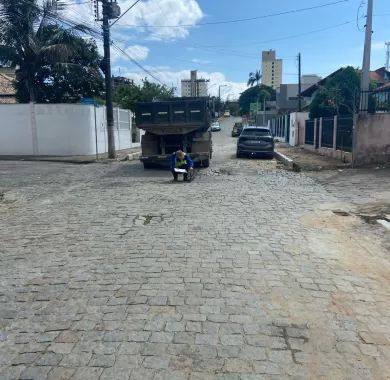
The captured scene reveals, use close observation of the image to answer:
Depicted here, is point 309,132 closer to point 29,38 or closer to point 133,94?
point 29,38

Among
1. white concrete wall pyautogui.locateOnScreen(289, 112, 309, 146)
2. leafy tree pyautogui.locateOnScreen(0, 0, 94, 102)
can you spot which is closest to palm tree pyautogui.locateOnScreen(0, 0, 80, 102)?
leafy tree pyautogui.locateOnScreen(0, 0, 94, 102)

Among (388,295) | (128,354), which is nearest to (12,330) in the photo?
(128,354)

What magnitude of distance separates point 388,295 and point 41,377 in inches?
132

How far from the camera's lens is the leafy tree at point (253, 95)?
101 metres

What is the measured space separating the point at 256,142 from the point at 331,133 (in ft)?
11.5

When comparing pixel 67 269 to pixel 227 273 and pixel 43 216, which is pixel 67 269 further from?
pixel 43 216

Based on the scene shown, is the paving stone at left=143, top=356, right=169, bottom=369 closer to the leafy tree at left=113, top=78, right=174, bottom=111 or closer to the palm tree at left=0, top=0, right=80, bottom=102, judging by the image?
the palm tree at left=0, top=0, right=80, bottom=102

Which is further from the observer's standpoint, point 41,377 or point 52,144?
point 52,144

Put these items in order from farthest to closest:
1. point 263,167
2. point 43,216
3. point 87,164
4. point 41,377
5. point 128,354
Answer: point 87,164 → point 263,167 → point 43,216 → point 128,354 → point 41,377

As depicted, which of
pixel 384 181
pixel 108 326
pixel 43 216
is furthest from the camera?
pixel 384 181

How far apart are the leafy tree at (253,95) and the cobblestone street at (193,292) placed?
3709 inches

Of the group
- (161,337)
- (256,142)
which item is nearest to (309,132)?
(256,142)

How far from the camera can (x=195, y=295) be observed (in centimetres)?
428

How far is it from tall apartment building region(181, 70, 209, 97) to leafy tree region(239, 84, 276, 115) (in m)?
35.4
